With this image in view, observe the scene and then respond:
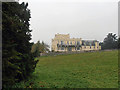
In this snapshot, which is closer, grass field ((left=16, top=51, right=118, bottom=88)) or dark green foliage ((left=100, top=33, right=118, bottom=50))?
grass field ((left=16, top=51, right=118, bottom=88))

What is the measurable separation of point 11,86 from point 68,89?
339cm

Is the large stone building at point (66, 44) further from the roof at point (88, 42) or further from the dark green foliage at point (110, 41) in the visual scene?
the dark green foliage at point (110, 41)

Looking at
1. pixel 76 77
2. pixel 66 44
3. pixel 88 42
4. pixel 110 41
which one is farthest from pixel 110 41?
pixel 76 77

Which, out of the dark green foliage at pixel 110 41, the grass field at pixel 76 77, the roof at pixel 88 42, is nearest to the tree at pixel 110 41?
the dark green foliage at pixel 110 41

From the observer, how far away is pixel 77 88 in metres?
5.79

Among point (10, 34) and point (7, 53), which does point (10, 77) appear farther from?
point (10, 34)

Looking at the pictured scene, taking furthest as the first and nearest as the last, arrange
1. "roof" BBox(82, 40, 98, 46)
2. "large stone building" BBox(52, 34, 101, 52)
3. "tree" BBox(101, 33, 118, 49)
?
"tree" BBox(101, 33, 118, 49)
"roof" BBox(82, 40, 98, 46)
"large stone building" BBox(52, 34, 101, 52)

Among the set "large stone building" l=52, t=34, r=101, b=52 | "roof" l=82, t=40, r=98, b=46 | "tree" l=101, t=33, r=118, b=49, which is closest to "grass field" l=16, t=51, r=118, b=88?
"large stone building" l=52, t=34, r=101, b=52

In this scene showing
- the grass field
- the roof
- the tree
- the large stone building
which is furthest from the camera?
the tree

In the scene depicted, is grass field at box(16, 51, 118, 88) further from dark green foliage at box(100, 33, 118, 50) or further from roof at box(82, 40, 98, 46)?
dark green foliage at box(100, 33, 118, 50)

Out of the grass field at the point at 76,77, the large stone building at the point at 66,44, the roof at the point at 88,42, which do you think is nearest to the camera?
the grass field at the point at 76,77

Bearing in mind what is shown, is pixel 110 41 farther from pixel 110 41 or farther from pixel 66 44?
pixel 66 44

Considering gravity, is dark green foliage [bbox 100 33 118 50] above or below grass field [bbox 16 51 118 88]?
above

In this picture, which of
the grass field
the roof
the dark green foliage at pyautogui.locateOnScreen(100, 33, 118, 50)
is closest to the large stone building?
the roof
